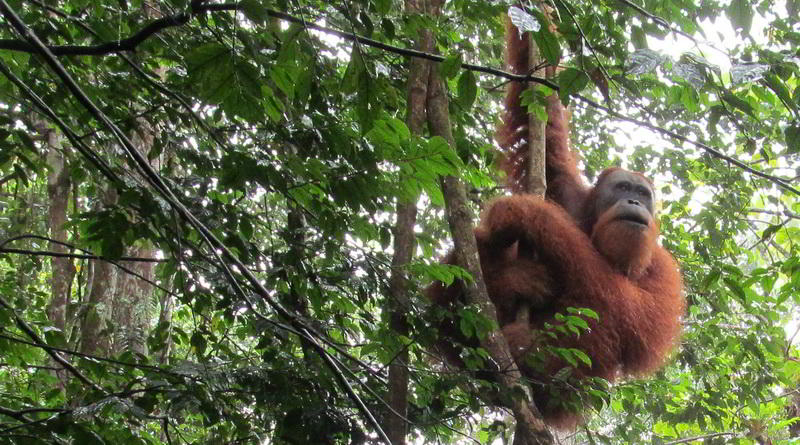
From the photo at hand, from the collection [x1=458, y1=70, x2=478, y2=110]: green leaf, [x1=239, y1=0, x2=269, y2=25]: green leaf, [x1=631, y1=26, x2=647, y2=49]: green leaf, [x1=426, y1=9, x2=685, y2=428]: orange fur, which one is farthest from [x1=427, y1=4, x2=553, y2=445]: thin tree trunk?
[x1=239, y1=0, x2=269, y2=25]: green leaf

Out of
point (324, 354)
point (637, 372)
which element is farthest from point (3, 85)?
point (637, 372)

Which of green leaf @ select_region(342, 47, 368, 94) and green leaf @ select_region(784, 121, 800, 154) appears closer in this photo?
green leaf @ select_region(342, 47, 368, 94)

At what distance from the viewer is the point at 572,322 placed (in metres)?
2.51

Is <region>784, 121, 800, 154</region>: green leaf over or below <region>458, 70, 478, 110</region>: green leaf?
below

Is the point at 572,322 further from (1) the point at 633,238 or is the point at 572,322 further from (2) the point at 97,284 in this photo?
(2) the point at 97,284

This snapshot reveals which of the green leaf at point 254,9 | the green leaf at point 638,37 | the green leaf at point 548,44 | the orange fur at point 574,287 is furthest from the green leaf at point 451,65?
the orange fur at point 574,287

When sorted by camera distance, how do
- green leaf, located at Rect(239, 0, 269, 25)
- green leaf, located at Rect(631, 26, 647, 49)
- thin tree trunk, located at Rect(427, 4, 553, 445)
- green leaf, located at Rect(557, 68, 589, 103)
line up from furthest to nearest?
thin tree trunk, located at Rect(427, 4, 553, 445) → green leaf, located at Rect(631, 26, 647, 49) → green leaf, located at Rect(557, 68, 589, 103) → green leaf, located at Rect(239, 0, 269, 25)

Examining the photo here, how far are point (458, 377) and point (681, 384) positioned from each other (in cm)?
317

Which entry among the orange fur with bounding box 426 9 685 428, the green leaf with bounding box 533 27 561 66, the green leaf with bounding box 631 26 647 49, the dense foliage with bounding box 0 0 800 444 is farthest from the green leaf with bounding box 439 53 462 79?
the orange fur with bounding box 426 9 685 428

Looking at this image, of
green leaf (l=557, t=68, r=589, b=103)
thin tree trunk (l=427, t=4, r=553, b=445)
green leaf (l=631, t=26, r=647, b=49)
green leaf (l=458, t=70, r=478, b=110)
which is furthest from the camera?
thin tree trunk (l=427, t=4, r=553, b=445)

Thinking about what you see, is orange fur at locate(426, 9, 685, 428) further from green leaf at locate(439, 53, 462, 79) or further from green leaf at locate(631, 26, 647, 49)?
green leaf at locate(439, 53, 462, 79)

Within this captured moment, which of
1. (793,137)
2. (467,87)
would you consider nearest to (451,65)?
(467,87)

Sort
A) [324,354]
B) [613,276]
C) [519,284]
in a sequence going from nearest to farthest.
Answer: [324,354] → [519,284] → [613,276]

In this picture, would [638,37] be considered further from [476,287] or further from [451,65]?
[476,287]
